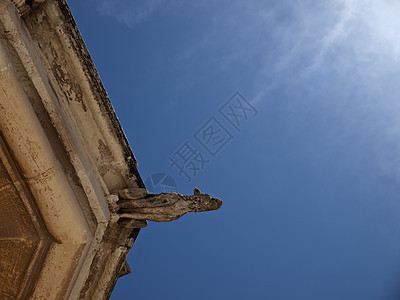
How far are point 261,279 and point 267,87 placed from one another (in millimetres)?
6583

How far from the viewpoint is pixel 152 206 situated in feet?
8.95

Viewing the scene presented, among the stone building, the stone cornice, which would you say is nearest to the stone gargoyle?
the stone building

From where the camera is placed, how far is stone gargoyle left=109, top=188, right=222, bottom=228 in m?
2.71

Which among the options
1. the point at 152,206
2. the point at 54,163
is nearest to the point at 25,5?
the point at 54,163

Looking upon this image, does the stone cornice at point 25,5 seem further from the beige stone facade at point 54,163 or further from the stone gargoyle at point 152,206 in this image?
the stone gargoyle at point 152,206

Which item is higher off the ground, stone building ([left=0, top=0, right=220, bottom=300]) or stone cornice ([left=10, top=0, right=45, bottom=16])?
stone cornice ([left=10, top=0, right=45, bottom=16])

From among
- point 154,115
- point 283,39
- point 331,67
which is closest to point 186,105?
point 154,115

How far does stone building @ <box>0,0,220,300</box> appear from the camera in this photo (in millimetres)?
2473

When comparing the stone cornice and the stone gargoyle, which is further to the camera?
the stone gargoyle

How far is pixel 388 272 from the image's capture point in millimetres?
13953

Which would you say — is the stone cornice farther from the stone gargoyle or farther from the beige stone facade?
the stone gargoyle

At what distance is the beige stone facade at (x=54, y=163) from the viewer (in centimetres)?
247

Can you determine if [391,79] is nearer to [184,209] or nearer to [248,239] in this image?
[248,239]

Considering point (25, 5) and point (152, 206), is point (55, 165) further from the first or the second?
point (25, 5)
